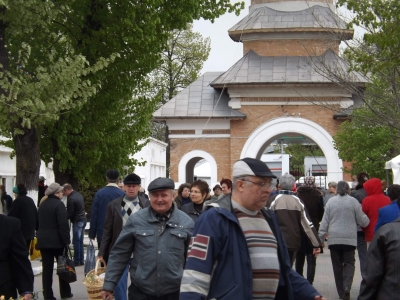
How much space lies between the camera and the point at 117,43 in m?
21.1

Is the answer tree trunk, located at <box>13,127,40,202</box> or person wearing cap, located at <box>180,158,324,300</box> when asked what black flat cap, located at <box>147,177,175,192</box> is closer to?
person wearing cap, located at <box>180,158,324,300</box>

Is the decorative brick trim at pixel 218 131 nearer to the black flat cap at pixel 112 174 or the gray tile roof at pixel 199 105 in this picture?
the gray tile roof at pixel 199 105

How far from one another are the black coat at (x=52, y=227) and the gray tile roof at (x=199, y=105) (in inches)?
1122

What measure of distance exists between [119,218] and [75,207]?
31.1ft

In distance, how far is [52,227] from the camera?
42.6 ft

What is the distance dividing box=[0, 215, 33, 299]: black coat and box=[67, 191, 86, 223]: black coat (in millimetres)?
12520

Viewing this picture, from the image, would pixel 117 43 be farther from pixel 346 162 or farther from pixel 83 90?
pixel 346 162

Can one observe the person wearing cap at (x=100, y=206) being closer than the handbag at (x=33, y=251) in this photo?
Yes

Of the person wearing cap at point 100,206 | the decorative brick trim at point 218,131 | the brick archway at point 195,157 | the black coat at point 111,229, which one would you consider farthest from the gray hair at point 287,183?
the decorative brick trim at point 218,131

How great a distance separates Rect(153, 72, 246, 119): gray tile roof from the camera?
138ft

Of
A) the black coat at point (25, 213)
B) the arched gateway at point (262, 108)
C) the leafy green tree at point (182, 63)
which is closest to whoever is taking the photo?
the black coat at point (25, 213)

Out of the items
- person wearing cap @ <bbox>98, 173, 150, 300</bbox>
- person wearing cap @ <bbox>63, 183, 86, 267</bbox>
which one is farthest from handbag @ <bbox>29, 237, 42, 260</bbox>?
person wearing cap @ <bbox>98, 173, 150, 300</bbox>

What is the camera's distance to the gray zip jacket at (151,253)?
7402 millimetres

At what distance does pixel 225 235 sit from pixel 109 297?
2.32 m
